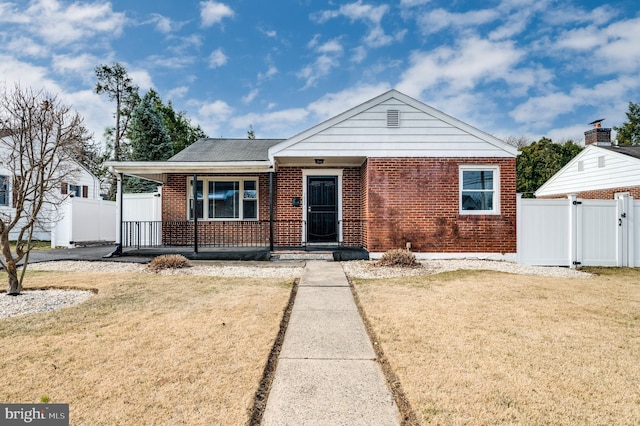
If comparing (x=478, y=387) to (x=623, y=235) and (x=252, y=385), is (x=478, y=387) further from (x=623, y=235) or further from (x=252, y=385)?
(x=623, y=235)

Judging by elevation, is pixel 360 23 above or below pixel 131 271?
above

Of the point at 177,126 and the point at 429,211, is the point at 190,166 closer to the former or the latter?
the point at 429,211

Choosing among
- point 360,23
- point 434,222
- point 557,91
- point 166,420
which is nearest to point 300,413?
point 166,420

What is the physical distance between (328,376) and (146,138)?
22261 millimetres

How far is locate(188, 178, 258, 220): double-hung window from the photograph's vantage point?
1103 centimetres

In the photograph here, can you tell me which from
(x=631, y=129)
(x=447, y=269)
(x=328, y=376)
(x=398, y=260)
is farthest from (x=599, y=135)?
(x=631, y=129)

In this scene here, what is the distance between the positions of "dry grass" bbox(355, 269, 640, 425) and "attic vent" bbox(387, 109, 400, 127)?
5043 millimetres

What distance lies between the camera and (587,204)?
859 cm

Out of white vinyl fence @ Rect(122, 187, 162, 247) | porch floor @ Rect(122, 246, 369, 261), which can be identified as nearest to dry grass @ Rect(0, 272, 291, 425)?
porch floor @ Rect(122, 246, 369, 261)

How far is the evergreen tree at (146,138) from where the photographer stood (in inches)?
818

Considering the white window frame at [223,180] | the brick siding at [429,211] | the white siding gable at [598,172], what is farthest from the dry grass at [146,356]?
the white siding gable at [598,172]

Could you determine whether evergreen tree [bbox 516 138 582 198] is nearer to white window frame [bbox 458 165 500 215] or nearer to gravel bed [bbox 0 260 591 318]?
white window frame [bbox 458 165 500 215]

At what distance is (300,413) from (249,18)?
48.3 feet

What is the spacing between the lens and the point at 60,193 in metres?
15.6
